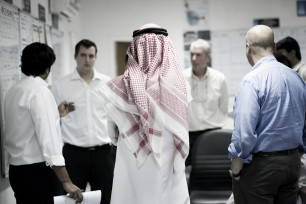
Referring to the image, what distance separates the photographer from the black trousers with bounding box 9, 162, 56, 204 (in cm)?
203

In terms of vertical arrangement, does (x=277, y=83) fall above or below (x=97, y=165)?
above

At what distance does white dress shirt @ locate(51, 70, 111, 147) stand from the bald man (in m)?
1.24

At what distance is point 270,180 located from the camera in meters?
2.02

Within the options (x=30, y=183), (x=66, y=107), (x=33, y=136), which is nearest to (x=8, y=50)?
(x=66, y=107)

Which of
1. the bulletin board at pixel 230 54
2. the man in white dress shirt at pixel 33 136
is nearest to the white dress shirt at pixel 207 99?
the bulletin board at pixel 230 54

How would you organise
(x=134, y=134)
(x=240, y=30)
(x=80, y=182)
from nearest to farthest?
1. (x=134, y=134)
2. (x=80, y=182)
3. (x=240, y=30)

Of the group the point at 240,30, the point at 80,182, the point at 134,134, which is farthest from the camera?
the point at 240,30

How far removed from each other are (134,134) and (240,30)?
3.43 metres

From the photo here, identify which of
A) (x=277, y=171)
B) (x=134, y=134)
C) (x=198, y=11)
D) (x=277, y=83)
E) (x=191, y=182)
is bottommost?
(x=191, y=182)

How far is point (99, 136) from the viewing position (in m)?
2.97

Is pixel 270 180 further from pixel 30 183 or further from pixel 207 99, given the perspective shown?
pixel 207 99

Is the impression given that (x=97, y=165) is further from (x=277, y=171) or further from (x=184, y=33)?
(x=184, y=33)

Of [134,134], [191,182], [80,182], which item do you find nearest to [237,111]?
[134,134]

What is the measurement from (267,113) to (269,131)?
10 centimetres
